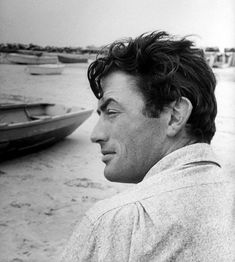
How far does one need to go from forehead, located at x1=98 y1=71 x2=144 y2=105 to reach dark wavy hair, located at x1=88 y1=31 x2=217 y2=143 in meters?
0.01

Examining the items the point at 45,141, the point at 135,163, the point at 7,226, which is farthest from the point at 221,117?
the point at 135,163

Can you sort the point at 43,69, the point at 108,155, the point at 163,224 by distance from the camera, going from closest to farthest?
the point at 163,224
the point at 108,155
the point at 43,69

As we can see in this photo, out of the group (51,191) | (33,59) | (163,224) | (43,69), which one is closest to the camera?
(163,224)

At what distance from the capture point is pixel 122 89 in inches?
42.4

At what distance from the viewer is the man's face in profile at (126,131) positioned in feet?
3.52

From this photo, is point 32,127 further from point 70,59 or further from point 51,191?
point 70,59

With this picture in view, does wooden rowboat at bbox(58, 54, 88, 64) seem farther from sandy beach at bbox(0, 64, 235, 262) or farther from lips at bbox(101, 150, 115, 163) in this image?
lips at bbox(101, 150, 115, 163)

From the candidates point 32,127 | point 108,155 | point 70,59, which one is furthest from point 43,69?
point 108,155

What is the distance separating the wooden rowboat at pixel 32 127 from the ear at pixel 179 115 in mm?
4867

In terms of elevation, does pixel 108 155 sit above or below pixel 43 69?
above

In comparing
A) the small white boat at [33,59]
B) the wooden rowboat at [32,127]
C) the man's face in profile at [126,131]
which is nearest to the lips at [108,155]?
the man's face in profile at [126,131]

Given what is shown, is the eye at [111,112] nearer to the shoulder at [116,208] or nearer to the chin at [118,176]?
the chin at [118,176]

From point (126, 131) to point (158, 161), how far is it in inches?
4.9

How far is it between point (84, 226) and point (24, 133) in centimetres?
543
